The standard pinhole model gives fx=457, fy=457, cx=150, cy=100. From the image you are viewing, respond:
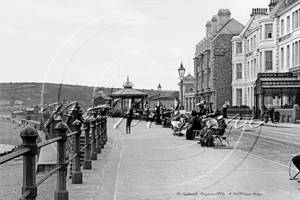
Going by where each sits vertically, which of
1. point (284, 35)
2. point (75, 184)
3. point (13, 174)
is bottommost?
point (13, 174)

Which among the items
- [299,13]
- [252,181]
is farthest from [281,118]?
[252,181]

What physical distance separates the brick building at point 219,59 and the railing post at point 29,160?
A: 65.2m

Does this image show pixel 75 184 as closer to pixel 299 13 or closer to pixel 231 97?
pixel 299 13

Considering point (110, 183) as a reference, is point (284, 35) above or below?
above

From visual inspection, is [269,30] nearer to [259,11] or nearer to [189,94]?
[259,11]

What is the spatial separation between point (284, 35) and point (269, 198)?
42766 mm

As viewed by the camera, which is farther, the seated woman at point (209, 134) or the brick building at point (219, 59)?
the brick building at point (219, 59)

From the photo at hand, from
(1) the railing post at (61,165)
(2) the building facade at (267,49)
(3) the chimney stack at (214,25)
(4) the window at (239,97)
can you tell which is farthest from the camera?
(3) the chimney stack at (214,25)

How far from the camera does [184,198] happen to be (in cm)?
753

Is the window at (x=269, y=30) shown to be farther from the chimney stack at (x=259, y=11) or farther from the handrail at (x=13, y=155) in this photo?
the handrail at (x=13, y=155)

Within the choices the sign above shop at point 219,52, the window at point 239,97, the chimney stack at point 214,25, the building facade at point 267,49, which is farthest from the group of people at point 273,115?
the chimney stack at point 214,25

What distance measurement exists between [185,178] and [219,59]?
212ft

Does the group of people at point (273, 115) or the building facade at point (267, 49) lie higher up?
the building facade at point (267, 49)

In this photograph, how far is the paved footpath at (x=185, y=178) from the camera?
783 centimetres
